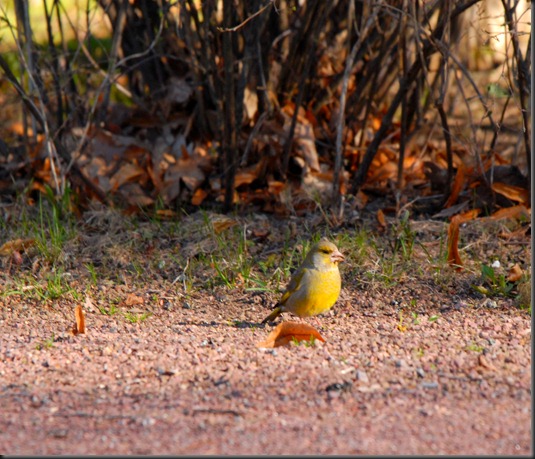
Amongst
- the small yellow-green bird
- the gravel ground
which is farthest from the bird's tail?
the gravel ground

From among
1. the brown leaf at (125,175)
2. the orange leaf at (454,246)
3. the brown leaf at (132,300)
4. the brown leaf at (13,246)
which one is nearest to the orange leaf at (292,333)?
the brown leaf at (132,300)

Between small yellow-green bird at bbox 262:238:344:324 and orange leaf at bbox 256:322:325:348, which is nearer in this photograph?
orange leaf at bbox 256:322:325:348

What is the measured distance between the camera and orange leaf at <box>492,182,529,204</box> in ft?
21.0

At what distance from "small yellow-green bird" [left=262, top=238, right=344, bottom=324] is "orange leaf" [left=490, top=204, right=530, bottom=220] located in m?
1.63

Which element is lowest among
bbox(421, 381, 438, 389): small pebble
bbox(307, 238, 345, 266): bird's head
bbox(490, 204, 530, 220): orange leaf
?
bbox(421, 381, 438, 389): small pebble

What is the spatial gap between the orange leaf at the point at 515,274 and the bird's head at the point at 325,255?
116 cm

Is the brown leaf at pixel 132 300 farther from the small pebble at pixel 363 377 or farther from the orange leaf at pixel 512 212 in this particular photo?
the orange leaf at pixel 512 212

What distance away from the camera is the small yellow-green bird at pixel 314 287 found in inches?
202

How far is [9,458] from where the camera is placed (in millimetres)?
3428

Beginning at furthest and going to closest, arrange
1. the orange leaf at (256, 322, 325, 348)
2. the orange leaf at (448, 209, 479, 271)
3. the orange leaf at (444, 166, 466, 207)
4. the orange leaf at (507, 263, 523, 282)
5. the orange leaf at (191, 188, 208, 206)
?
the orange leaf at (191, 188, 208, 206), the orange leaf at (444, 166, 466, 207), the orange leaf at (448, 209, 479, 271), the orange leaf at (507, 263, 523, 282), the orange leaf at (256, 322, 325, 348)

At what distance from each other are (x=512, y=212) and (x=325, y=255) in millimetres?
1759

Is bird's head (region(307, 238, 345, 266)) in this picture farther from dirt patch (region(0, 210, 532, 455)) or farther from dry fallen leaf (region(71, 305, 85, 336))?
dry fallen leaf (region(71, 305, 85, 336))

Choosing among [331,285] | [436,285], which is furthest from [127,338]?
[436,285]

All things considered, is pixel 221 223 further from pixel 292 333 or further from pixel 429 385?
pixel 429 385
